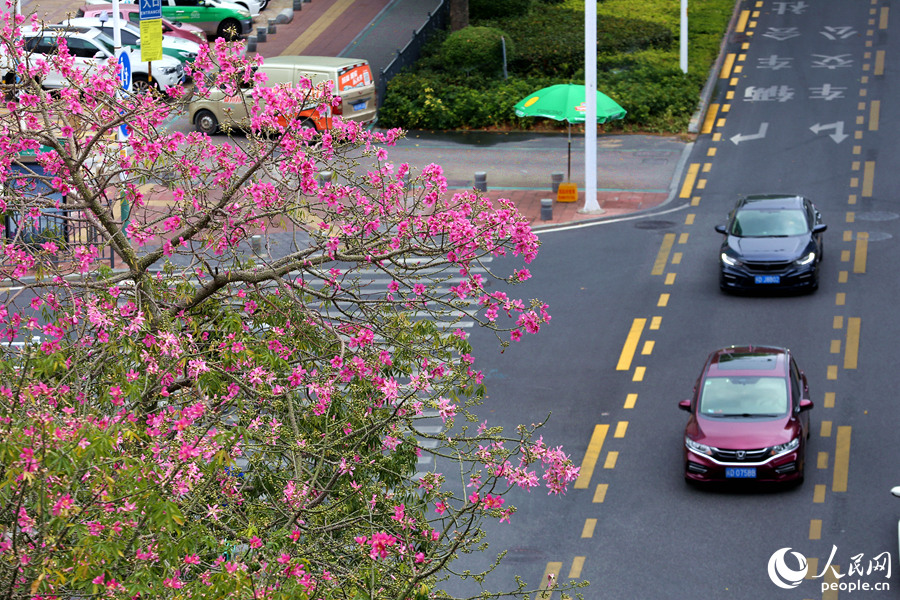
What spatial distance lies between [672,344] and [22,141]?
1510cm

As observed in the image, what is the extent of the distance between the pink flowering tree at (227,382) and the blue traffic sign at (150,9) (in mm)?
14256

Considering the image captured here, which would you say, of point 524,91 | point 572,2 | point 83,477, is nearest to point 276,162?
point 83,477

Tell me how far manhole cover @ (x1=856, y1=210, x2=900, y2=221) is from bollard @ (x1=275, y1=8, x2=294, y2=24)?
24146 millimetres

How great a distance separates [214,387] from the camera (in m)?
8.77

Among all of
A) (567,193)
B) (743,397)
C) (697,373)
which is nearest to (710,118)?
(567,193)

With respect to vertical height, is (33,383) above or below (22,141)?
below

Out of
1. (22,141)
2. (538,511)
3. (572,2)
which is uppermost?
(22,141)

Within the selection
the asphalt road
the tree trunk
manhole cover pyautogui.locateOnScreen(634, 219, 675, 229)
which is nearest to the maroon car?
the asphalt road

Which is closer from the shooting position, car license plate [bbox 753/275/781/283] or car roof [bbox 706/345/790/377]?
car roof [bbox 706/345/790/377]

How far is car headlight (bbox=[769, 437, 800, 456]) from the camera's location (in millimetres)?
17562

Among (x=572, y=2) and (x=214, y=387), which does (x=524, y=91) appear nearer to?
(x=572, y=2)

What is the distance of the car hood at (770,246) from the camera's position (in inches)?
960

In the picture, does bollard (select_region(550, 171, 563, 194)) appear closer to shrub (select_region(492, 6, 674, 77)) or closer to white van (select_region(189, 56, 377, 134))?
white van (select_region(189, 56, 377, 134))

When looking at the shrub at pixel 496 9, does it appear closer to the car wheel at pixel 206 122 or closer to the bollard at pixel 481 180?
the car wheel at pixel 206 122
